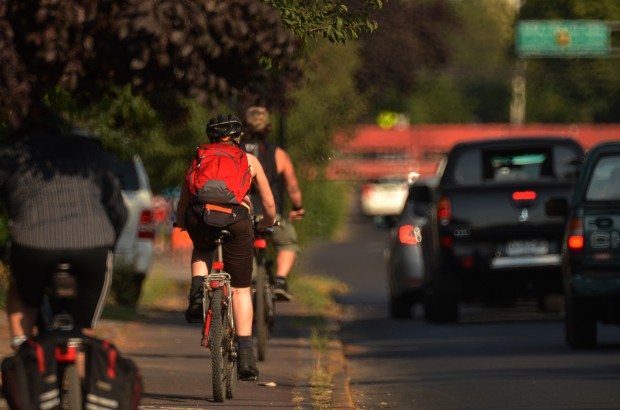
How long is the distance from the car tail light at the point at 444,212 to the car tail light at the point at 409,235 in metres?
2.36

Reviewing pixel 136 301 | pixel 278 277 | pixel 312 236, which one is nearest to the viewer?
pixel 278 277

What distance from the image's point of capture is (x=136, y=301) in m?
21.0

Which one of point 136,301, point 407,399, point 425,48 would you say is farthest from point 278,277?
point 425,48

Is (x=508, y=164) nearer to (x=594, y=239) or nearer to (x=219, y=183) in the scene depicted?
(x=594, y=239)

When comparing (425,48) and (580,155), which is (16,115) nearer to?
(580,155)

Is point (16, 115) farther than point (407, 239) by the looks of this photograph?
No

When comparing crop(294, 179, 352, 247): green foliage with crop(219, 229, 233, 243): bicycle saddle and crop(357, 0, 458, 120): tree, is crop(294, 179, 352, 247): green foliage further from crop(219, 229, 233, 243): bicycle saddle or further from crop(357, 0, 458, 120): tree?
crop(219, 229, 233, 243): bicycle saddle

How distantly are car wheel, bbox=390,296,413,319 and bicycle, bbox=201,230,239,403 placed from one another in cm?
1036

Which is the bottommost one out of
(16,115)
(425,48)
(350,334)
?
(350,334)

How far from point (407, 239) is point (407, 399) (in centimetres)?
927

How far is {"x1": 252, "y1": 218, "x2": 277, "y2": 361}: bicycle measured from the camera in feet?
45.8

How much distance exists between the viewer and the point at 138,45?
816 centimetres

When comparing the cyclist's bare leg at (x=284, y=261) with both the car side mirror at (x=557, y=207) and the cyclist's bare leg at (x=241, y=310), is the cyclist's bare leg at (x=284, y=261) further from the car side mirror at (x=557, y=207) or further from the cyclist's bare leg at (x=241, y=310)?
the cyclist's bare leg at (x=241, y=310)

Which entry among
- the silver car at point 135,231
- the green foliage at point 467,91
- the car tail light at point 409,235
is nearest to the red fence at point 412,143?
the green foliage at point 467,91
